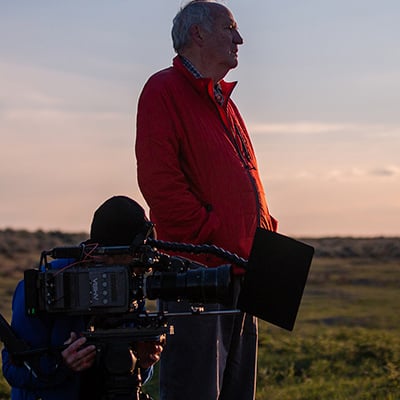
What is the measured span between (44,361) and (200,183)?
113cm

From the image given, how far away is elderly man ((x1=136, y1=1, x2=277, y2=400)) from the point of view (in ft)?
15.0

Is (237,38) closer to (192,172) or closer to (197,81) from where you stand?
(197,81)

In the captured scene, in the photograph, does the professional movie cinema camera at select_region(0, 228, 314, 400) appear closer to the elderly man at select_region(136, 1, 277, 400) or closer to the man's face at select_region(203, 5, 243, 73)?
the elderly man at select_region(136, 1, 277, 400)

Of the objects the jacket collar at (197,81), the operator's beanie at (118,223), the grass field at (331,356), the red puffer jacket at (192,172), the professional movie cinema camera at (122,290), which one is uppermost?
the jacket collar at (197,81)

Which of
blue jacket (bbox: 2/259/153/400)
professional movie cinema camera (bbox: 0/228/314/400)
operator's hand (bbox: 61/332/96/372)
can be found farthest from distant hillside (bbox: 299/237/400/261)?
operator's hand (bbox: 61/332/96/372)

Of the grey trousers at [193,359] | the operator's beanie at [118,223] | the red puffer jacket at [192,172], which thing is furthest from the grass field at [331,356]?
the operator's beanie at [118,223]

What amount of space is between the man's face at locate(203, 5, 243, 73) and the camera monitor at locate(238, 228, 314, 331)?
1141 mm

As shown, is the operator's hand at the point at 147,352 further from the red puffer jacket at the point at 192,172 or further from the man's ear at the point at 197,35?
the man's ear at the point at 197,35

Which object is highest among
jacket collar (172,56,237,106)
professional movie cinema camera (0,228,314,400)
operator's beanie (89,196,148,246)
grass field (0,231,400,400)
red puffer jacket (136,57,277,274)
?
jacket collar (172,56,237,106)

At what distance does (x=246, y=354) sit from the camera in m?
4.89

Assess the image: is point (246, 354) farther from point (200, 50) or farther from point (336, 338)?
point (336, 338)

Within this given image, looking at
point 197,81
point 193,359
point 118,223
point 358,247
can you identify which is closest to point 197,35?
point 197,81

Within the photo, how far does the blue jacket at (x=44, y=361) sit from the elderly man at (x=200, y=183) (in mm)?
617

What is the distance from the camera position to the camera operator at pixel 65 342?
396 cm
